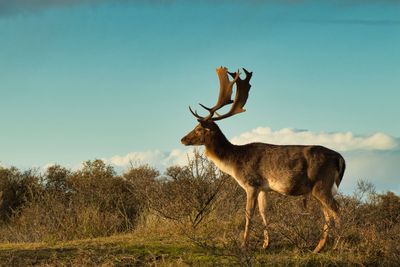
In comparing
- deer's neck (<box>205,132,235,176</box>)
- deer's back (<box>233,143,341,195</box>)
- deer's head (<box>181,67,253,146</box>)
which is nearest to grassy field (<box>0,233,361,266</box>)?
deer's back (<box>233,143,341,195</box>)

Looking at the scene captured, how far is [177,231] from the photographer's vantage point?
1296 cm

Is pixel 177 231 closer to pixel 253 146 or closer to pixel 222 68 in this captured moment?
pixel 253 146

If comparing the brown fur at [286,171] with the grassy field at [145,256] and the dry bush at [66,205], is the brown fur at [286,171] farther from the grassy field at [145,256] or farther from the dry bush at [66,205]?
the dry bush at [66,205]

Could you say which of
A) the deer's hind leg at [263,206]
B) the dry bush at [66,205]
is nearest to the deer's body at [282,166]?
the deer's hind leg at [263,206]

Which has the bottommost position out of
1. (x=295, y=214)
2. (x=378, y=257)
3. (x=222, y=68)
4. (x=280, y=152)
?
(x=378, y=257)

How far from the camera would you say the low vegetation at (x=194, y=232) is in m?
10.1

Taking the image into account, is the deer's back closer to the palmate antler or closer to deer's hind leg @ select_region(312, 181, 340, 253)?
deer's hind leg @ select_region(312, 181, 340, 253)

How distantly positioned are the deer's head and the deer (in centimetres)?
2

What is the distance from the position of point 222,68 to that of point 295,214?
3827mm

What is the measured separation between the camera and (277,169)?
36.8 ft

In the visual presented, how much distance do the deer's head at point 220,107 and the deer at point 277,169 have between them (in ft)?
0.07

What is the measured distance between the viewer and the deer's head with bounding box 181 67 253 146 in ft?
39.7

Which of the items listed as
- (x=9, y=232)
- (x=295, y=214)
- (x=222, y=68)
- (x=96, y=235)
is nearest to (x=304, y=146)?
(x=295, y=214)

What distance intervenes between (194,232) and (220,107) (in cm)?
280
